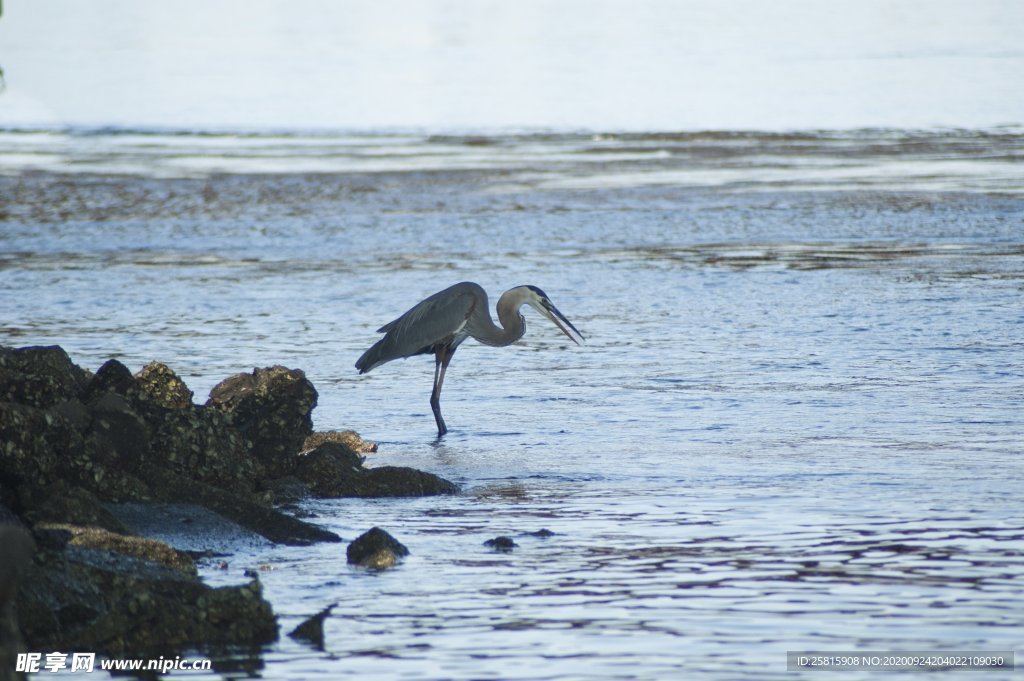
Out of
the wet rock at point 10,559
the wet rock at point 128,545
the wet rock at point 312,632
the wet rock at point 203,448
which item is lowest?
the wet rock at point 312,632

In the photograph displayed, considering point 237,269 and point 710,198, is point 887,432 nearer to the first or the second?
point 237,269

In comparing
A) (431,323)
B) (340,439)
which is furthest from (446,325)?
(340,439)

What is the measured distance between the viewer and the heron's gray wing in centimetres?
1250

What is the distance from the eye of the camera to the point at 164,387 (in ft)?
32.3

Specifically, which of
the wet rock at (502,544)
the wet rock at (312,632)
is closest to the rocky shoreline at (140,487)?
the wet rock at (312,632)

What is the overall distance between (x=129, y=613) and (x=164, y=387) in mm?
3230

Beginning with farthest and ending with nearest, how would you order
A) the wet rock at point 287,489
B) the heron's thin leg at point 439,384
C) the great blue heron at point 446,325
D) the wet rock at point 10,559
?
the great blue heron at point 446,325, the heron's thin leg at point 439,384, the wet rock at point 287,489, the wet rock at point 10,559

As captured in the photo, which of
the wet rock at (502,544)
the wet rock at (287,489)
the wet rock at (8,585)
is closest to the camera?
the wet rock at (8,585)

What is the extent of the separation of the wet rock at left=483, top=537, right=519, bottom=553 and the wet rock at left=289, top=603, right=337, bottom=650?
1.50 meters

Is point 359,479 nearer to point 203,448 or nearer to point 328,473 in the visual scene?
point 328,473

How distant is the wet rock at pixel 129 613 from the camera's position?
6711 mm

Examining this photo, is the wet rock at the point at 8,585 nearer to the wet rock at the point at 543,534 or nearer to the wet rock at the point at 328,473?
the wet rock at the point at 543,534

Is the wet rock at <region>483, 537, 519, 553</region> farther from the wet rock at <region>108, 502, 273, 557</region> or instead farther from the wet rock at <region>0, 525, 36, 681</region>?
the wet rock at <region>0, 525, 36, 681</region>

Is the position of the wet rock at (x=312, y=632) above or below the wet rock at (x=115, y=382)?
below
